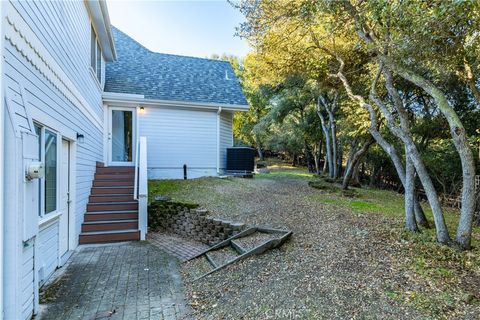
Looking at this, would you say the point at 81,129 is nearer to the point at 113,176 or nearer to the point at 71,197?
the point at 71,197

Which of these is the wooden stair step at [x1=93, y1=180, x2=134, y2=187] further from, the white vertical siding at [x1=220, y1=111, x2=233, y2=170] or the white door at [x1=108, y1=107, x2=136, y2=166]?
the white vertical siding at [x1=220, y1=111, x2=233, y2=170]

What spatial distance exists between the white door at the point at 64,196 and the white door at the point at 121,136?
15.0ft

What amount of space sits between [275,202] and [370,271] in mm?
4091

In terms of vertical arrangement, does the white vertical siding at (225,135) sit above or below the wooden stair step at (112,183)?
above

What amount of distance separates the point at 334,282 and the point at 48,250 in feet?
13.1

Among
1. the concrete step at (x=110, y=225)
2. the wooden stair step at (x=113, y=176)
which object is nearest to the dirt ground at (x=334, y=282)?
the concrete step at (x=110, y=225)

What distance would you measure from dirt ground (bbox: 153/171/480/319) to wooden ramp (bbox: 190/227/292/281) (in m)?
0.13

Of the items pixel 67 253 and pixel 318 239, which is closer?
pixel 318 239

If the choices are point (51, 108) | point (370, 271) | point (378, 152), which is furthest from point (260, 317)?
point (378, 152)

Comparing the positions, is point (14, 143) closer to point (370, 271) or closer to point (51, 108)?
point (51, 108)

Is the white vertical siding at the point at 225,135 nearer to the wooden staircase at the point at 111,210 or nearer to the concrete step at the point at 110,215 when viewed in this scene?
the wooden staircase at the point at 111,210

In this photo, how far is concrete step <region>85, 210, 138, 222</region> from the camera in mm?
6524

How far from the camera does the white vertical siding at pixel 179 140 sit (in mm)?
10461

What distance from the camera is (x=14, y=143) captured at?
2.59m
